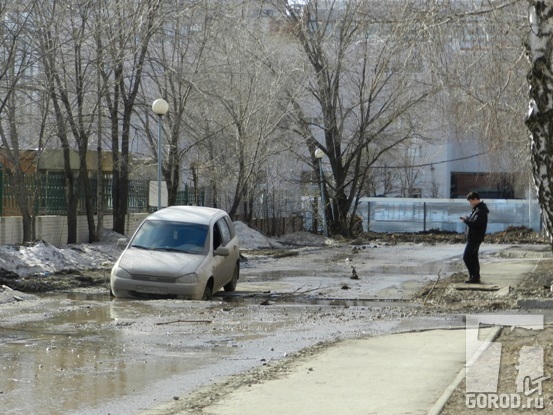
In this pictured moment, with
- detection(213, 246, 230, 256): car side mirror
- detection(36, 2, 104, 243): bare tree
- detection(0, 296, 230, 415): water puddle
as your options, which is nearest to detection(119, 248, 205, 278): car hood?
detection(213, 246, 230, 256): car side mirror

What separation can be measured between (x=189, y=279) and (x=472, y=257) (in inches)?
228

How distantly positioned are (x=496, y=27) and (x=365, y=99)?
1205 inches

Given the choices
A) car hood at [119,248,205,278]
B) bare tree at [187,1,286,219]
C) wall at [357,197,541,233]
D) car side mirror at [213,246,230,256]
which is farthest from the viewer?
wall at [357,197,541,233]

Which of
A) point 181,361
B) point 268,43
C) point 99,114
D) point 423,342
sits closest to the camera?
point 181,361


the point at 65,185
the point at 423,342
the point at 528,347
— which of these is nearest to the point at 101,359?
the point at 423,342

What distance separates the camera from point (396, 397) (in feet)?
28.9

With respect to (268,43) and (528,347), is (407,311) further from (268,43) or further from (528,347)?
(268,43)

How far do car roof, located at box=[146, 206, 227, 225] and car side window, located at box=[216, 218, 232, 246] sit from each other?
147 millimetres

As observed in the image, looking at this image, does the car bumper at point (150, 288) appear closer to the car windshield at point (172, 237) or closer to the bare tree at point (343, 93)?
the car windshield at point (172, 237)

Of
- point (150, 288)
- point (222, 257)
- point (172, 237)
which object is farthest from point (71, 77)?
point (150, 288)

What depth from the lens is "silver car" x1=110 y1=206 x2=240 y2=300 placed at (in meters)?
18.0

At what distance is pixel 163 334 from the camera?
529 inches

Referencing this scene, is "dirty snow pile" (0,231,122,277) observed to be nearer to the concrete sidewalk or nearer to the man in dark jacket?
the man in dark jacket

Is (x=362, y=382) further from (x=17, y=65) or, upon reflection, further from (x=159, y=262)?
(x=17, y=65)
